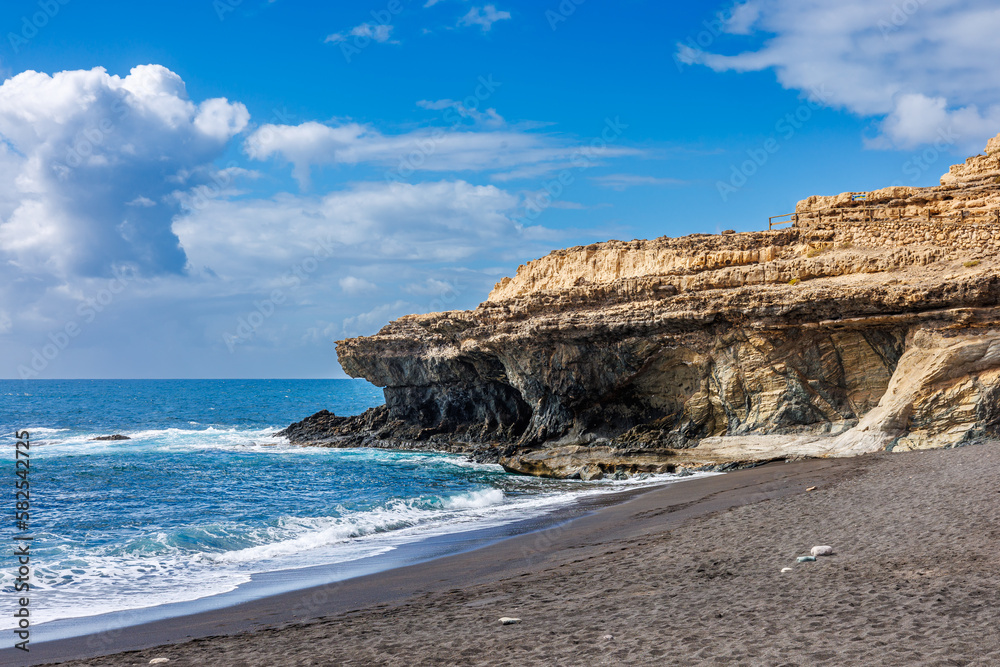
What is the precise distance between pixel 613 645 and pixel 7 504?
21550mm

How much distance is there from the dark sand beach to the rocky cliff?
9.51 metres

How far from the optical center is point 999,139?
26016 millimetres

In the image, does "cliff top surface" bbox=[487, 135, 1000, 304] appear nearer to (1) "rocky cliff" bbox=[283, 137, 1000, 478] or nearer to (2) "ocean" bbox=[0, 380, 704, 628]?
(1) "rocky cliff" bbox=[283, 137, 1000, 478]

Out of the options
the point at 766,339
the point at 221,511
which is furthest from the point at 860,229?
the point at 221,511

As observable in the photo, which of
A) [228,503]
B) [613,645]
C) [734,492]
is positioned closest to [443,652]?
[613,645]

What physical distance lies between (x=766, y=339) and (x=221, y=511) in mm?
19154

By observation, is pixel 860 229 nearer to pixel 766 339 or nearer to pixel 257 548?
pixel 766 339

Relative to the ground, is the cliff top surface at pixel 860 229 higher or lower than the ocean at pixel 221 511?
higher

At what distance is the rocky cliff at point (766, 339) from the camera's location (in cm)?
2067

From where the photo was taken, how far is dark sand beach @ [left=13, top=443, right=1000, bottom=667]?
578 centimetres

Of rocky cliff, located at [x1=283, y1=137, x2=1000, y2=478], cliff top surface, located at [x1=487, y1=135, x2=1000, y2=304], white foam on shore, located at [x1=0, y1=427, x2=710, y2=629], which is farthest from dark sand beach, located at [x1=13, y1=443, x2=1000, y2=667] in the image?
cliff top surface, located at [x1=487, y1=135, x2=1000, y2=304]

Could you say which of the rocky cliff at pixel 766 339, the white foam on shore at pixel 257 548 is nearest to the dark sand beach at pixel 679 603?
the white foam on shore at pixel 257 548

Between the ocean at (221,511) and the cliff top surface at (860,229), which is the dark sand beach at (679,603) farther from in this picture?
the cliff top surface at (860,229)

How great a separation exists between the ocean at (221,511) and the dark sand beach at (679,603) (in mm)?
2982
